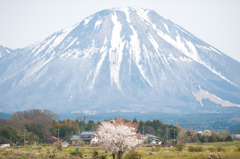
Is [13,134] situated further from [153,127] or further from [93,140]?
[153,127]

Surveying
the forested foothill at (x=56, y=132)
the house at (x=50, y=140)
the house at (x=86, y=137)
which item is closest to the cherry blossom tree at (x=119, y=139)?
the forested foothill at (x=56, y=132)

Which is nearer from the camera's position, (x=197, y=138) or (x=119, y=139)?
(x=119, y=139)

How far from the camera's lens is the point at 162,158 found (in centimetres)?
3916

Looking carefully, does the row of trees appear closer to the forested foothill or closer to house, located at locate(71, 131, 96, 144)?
the forested foothill

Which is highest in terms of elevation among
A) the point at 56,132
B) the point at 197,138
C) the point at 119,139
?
the point at 119,139

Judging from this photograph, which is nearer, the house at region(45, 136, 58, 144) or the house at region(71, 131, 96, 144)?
the house at region(71, 131, 96, 144)

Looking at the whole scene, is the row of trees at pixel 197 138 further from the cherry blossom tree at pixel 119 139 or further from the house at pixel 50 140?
the cherry blossom tree at pixel 119 139

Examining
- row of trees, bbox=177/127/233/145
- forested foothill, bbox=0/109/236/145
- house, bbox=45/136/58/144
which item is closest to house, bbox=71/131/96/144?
Answer: forested foothill, bbox=0/109/236/145

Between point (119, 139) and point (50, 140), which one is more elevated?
point (119, 139)

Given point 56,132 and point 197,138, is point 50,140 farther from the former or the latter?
point 197,138

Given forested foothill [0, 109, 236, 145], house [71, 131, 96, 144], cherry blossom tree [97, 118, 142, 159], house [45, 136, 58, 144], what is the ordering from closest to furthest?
cherry blossom tree [97, 118, 142, 159], forested foothill [0, 109, 236, 145], house [71, 131, 96, 144], house [45, 136, 58, 144]

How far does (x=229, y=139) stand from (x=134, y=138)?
176 ft

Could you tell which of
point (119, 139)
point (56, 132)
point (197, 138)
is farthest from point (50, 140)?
point (119, 139)

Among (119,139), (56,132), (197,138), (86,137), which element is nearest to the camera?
(119,139)
